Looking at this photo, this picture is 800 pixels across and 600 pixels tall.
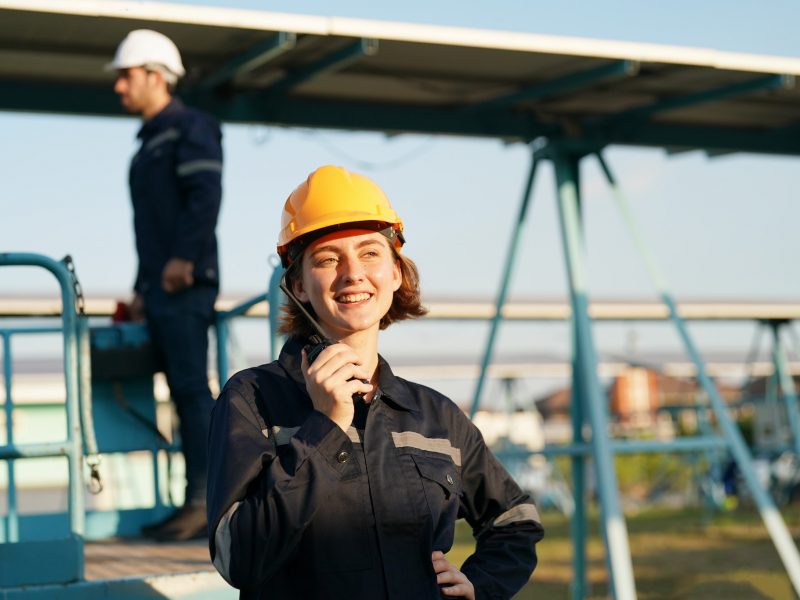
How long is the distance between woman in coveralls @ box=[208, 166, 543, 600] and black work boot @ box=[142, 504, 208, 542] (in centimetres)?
257

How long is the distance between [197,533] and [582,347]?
118 inches

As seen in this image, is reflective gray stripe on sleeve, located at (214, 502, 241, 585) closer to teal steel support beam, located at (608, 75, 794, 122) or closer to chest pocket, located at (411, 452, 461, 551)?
chest pocket, located at (411, 452, 461, 551)

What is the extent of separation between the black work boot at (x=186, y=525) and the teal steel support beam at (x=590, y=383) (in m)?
2.61

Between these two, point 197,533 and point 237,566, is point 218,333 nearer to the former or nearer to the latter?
point 197,533

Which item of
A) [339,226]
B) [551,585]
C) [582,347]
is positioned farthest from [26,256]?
[551,585]

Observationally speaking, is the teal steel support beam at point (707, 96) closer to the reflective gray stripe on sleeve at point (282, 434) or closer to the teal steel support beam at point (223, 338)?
the teal steel support beam at point (223, 338)

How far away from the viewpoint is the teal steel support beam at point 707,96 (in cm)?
676

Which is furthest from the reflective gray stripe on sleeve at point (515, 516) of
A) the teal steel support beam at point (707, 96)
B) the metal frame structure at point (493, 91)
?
the teal steel support beam at point (707, 96)

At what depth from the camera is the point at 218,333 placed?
5.33m

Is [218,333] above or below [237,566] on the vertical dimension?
above

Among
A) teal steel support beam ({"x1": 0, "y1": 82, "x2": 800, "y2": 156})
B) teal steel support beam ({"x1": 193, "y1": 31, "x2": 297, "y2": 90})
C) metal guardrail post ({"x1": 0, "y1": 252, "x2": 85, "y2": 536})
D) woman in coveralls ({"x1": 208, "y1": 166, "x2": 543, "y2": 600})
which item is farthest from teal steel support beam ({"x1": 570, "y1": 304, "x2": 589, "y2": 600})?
woman in coveralls ({"x1": 208, "y1": 166, "x2": 543, "y2": 600})

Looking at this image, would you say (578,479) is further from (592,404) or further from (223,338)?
(223,338)

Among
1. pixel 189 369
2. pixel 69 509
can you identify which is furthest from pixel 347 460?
pixel 189 369

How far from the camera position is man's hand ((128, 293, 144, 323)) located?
575 centimetres
